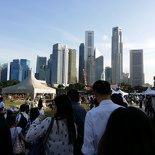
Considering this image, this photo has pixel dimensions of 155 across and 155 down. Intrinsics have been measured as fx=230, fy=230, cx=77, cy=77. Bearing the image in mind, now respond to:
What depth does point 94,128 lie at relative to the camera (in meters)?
2.72

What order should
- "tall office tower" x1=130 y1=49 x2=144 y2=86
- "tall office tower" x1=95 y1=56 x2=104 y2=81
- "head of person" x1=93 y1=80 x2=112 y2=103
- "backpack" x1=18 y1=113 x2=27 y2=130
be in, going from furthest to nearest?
"tall office tower" x1=130 y1=49 x2=144 y2=86, "tall office tower" x1=95 y1=56 x2=104 y2=81, "backpack" x1=18 y1=113 x2=27 y2=130, "head of person" x1=93 y1=80 x2=112 y2=103

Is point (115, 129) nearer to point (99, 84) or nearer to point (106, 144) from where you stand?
point (106, 144)

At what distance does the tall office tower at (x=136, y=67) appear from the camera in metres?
186

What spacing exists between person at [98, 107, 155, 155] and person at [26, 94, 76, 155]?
149 centimetres

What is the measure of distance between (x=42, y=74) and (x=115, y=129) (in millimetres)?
184487

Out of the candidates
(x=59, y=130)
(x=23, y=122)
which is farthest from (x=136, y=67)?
(x=59, y=130)

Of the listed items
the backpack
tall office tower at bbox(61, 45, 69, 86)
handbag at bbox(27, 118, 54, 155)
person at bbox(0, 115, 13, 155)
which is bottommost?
the backpack

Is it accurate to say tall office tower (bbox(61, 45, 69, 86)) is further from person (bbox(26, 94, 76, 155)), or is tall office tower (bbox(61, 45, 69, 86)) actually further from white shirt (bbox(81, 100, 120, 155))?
white shirt (bbox(81, 100, 120, 155))

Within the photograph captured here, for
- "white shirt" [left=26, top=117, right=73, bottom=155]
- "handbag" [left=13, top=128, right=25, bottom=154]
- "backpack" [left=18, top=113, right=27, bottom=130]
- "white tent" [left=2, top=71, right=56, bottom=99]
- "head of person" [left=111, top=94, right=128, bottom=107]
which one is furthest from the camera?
"white tent" [left=2, top=71, right=56, bottom=99]

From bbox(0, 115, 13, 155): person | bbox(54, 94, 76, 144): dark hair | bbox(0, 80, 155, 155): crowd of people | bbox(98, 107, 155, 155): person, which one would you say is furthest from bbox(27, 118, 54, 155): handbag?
bbox(98, 107, 155, 155): person

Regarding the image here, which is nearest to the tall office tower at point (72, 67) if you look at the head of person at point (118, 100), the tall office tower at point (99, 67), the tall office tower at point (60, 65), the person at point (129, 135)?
the tall office tower at point (60, 65)

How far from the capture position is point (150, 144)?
5.57 ft

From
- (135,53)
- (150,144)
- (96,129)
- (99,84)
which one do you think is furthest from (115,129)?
(135,53)

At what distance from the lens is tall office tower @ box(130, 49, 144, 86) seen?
611 ft
